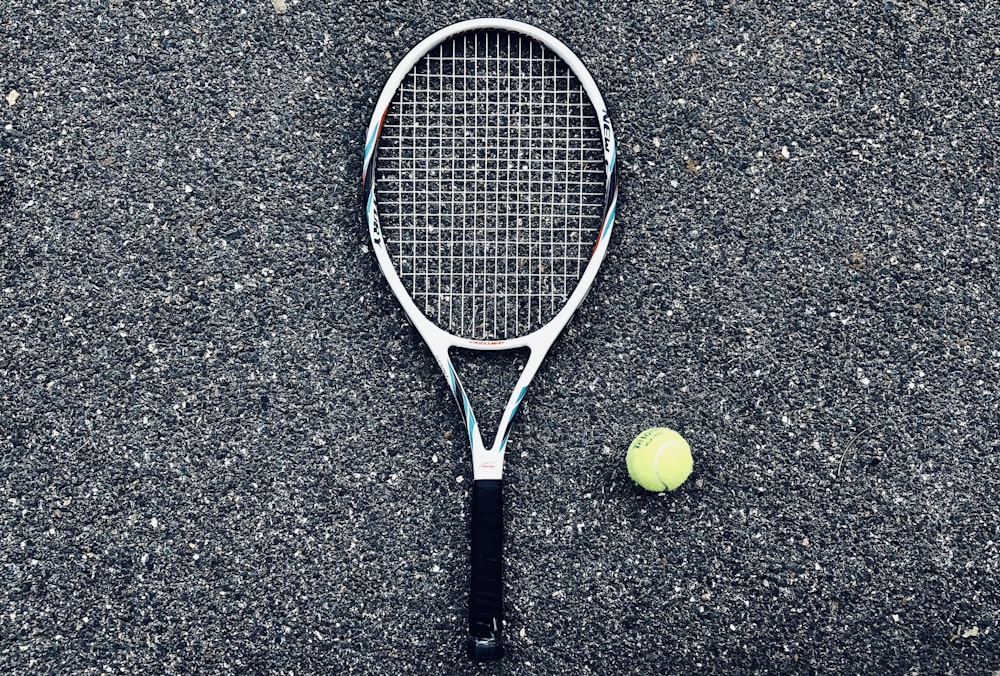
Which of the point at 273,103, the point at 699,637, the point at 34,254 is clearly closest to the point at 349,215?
the point at 273,103

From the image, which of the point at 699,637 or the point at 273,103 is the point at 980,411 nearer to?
the point at 699,637

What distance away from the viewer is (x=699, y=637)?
1554mm

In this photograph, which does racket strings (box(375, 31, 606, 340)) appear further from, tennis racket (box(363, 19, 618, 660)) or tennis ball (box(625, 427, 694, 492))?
tennis ball (box(625, 427, 694, 492))

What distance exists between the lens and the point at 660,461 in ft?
4.75

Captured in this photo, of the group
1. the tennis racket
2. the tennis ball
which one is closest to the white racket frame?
the tennis racket

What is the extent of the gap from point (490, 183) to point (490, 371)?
391mm

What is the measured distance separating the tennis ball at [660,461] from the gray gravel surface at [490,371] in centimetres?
7

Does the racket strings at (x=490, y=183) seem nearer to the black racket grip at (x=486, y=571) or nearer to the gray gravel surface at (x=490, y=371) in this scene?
the gray gravel surface at (x=490, y=371)

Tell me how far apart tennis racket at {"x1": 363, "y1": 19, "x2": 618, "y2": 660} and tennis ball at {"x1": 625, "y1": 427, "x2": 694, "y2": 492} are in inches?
10.7

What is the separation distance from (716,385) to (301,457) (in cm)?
89

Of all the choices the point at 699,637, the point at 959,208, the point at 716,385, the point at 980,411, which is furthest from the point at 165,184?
the point at 980,411

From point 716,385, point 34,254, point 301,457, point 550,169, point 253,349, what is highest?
point 550,169

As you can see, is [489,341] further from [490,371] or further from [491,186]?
[491,186]

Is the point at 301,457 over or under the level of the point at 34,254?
under
